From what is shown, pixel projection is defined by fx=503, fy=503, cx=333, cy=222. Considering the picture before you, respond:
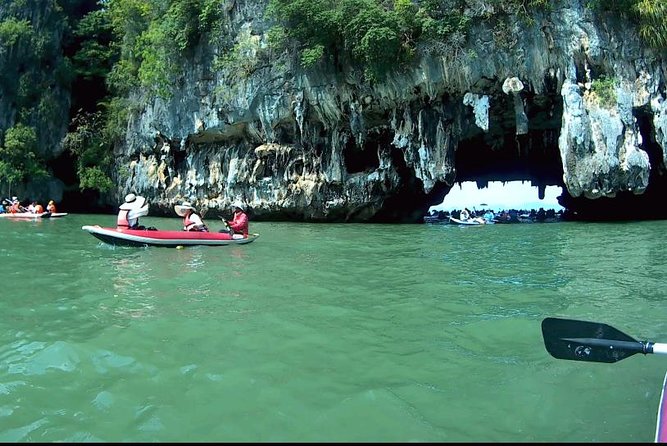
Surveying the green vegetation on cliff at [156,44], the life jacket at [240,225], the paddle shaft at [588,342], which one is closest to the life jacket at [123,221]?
the life jacket at [240,225]

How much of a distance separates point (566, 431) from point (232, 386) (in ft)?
7.35

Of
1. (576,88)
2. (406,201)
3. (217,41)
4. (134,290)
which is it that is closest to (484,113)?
(576,88)

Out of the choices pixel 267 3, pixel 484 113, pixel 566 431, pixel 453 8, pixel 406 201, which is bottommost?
pixel 566 431

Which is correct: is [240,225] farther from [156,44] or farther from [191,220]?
[156,44]

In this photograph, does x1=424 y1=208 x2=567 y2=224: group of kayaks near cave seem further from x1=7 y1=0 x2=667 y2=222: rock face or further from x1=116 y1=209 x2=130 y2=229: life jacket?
x1=116 y1=209 x2=130 y2=229: life jacket

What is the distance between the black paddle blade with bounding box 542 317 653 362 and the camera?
3.64 metres

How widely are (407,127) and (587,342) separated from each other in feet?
52.7

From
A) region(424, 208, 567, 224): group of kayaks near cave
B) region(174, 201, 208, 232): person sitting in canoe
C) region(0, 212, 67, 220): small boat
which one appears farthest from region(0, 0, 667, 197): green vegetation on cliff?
region(424, 208, 567, 224): group of kayaks near cave

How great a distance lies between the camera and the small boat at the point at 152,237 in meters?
11.3

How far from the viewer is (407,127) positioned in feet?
62.8

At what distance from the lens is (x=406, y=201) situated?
→ 23938 mm

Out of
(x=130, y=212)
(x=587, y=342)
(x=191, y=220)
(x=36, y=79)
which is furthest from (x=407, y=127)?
(x=36, y=79)

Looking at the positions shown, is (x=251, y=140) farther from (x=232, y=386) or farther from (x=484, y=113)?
(x=232, y=386)

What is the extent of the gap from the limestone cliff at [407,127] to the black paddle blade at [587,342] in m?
13.8
